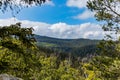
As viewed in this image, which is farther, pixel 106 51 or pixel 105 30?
pixel 106 51

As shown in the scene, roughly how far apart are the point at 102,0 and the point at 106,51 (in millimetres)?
5737

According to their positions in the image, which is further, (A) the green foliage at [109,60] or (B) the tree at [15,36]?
(A) the green foliage at [109,60]

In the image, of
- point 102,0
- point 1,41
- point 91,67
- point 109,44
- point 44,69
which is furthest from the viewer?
point 44,69

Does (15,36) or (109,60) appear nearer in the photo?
(15,36)

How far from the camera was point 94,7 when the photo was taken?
28766 mm

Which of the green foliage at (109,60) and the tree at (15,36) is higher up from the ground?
the tree at (15,36)

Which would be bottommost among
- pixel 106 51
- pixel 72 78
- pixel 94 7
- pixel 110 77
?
pixel 72 78

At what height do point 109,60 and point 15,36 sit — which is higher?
point 15,36

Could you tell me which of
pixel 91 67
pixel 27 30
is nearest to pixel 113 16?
pixel 91 67

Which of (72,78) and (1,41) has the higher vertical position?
(1,41)

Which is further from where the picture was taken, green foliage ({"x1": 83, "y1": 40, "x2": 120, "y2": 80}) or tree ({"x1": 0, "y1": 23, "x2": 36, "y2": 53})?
green foliage ({"x1": 83, "y1": 40, "x2": 120, "y2": 80})

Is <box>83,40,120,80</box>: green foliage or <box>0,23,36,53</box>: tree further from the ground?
<box>0,23,36,53</box>: tree

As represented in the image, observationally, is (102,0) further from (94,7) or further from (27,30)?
(27,30)

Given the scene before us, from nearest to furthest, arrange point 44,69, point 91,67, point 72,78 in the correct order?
1. point 91,67
2. point 44,69
3. point 72,78
